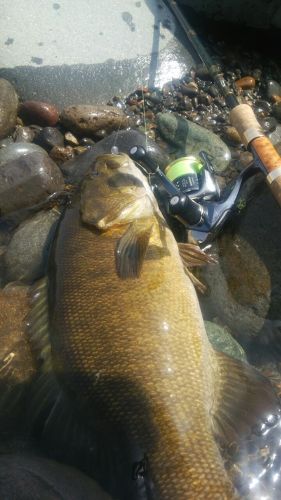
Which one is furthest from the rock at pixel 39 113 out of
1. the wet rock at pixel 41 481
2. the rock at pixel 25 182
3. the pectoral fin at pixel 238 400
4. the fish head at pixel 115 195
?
the wet rock at pixel 41 481

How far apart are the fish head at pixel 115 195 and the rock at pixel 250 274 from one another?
2.96ft

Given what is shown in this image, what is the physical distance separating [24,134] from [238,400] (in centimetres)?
385

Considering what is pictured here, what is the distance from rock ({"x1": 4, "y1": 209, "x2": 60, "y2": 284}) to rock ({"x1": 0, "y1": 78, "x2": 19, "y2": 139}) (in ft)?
4.82

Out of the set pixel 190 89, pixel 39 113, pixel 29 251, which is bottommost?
pixel 29 251

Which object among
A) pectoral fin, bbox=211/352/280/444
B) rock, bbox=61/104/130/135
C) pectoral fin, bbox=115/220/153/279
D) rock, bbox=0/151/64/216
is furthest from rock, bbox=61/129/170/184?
pectoral fin, bbox=211/352/280/444

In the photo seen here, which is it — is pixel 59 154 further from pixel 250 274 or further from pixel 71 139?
pixel 250 274

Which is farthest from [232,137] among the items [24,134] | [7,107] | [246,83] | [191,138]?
[7,107]

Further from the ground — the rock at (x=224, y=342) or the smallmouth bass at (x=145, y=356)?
the smallmouth bass at (x=145, y=356)

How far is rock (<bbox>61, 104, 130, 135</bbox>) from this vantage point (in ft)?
17.6

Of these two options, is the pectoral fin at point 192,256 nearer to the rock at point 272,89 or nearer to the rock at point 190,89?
the rock at point 190,89

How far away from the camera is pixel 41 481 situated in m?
2.85

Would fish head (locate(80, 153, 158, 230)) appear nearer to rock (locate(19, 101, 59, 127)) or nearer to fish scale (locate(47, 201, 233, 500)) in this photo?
fish scale (locate(47, 201, 233, 500))

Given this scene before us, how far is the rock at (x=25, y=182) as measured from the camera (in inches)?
179

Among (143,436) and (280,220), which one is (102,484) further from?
(280,220)
